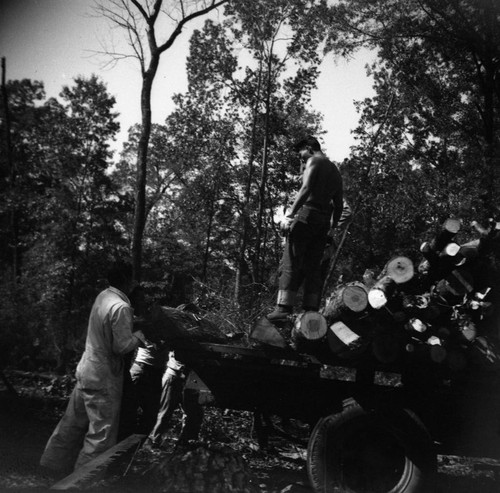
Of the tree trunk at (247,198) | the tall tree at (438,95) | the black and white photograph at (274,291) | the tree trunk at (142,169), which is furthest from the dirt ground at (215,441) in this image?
the tree trunk at (247,198)

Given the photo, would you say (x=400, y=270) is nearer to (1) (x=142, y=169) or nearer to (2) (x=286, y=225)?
(2) (x=286, y=225)

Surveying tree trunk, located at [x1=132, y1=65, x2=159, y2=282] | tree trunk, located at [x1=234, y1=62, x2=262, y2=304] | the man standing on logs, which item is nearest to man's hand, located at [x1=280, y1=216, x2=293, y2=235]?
the man standing on logs

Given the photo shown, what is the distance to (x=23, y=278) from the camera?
23688mm

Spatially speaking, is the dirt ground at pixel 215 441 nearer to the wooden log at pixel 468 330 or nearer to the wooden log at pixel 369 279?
the wooden log at pixel 468 330

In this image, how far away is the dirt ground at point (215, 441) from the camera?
4.05 m

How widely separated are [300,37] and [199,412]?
20162 millimetres

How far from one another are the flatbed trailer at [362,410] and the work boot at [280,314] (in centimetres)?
37

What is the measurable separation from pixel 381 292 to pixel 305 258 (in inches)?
46.0

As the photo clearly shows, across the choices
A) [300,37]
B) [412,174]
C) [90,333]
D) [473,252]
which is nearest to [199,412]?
[90,333]

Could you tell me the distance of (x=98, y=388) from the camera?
4027mm

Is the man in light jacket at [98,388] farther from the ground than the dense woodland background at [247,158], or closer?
closer

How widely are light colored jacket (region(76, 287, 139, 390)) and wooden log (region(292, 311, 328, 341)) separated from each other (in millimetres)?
1371

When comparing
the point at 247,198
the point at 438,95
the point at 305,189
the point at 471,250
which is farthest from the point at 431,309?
the point at 247,198

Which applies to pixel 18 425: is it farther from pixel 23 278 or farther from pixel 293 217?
pixel 23 278
